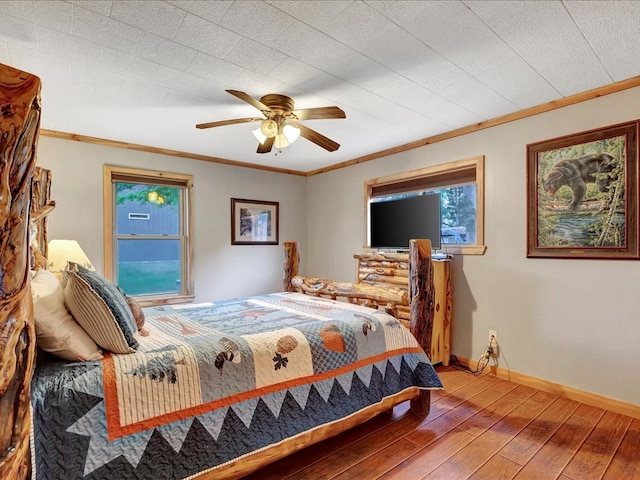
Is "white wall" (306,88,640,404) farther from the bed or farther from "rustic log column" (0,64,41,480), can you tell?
"rustic log column" (0,64,41,480)

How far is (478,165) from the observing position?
10.6ft

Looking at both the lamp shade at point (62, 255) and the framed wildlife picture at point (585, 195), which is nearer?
the framed wildlife picture at point (585, 195)

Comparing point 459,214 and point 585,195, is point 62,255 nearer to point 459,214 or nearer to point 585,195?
point 459,214

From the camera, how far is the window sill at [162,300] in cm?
397

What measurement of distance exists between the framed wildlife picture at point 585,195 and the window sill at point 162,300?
11.9ft

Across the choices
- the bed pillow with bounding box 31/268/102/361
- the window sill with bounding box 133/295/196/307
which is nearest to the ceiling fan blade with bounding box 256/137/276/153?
the bed pillow with bounding box 31/268/102/361

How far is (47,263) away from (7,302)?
8.51ft

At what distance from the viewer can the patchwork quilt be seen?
126cm

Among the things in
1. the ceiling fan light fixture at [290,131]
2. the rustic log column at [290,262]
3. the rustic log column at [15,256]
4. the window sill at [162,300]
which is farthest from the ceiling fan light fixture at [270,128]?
the window sill at [162,300]

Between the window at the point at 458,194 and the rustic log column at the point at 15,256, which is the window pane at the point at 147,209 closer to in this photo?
the window at the point at 458,194

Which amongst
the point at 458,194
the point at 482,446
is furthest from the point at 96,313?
the point at 458,194

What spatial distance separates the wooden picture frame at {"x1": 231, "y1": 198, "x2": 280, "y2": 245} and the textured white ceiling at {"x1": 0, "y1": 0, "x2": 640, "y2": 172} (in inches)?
65.3

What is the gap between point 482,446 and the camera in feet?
6.65

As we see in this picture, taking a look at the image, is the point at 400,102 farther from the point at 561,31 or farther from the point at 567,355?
the point at 567,355
